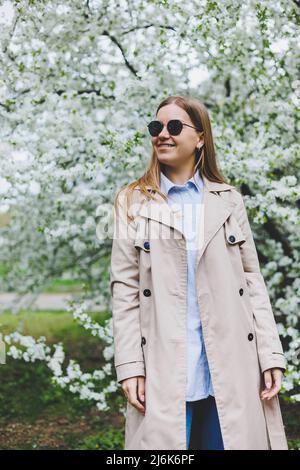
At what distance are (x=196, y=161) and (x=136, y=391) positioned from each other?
988 millimetres

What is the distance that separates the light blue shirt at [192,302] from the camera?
2283 mm

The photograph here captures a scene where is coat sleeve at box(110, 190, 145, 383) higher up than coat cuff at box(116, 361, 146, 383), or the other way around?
coat sleeve at box(110, 190, 145, 383)

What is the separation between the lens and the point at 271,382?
2.39m

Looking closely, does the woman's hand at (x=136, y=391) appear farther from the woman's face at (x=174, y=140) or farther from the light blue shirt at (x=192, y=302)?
the woman's face at (x=174, y=140)

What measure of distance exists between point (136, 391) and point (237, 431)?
0.39m

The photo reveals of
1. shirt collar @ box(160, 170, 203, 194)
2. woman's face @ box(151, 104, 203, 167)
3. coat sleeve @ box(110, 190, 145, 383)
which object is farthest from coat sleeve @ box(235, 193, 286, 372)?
coat sleeve @ box(110, 190, 145, 383)

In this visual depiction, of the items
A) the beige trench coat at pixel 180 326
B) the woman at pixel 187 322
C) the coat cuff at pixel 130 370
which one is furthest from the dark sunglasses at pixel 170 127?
the coat cuff at pixel 130 370

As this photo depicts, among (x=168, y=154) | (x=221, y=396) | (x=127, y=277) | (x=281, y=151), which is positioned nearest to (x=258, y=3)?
(x=281, y=151)

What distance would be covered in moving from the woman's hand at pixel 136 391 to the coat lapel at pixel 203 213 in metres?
0.49

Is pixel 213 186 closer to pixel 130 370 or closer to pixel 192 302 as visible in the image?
pixel 192 302

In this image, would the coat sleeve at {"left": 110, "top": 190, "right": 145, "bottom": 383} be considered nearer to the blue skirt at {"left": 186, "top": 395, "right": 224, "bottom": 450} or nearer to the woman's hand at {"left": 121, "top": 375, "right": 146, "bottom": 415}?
the woman's hand at {"left": 121, "top": 375, "right": 146, "bottom": 415}

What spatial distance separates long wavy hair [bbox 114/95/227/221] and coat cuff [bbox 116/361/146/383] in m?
0.55

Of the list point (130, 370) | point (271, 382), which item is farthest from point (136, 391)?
point (271, 382)

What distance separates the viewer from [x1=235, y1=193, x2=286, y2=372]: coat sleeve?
94.2 inches
